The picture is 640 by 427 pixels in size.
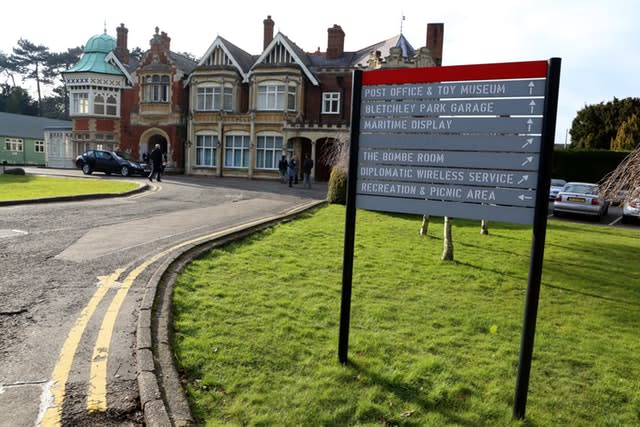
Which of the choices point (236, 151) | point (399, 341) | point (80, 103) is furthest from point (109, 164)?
point (399, 341)

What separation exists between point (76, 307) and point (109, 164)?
26.9m

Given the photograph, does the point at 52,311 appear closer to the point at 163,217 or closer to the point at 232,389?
the point at 232,389

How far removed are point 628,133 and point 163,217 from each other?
38.7 meters

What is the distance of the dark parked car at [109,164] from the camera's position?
29188mm

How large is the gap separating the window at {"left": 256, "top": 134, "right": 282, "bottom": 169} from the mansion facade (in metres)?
0.08

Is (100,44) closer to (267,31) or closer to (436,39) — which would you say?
(267,31)

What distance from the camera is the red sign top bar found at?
3.51 metres

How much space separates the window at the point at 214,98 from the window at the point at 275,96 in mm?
2685

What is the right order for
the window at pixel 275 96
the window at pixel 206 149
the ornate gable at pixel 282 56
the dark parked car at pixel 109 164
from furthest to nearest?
the window at pixel 206 149 → the window at pixel 275 96 → the ornate gable at pixel 282 56 → the dark parked car at pixel 109 164

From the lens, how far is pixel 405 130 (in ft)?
13.5

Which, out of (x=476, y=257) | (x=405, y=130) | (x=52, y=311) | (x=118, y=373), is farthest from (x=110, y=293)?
(x=476, y=257)

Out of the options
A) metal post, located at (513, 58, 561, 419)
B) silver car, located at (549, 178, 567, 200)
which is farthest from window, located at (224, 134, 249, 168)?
metal post, located at (513, 58, 561, 419)

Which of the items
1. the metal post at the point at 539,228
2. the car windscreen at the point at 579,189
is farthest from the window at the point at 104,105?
the metal post at the point at 539,228

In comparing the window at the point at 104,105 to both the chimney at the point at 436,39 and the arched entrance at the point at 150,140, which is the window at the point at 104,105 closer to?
the arched entrance at the point at 150,140
